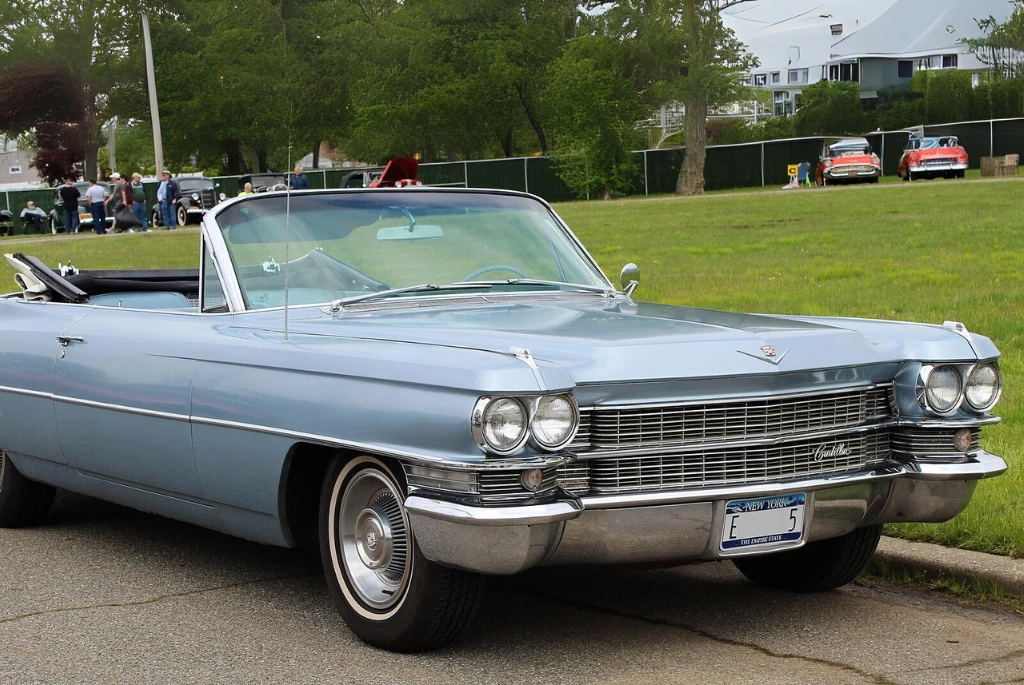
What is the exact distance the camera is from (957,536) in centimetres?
530

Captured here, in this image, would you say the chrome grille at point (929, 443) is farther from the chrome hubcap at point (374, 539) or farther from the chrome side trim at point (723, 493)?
the chrome hubcap at point (374, 539)

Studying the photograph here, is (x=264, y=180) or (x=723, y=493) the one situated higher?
(x=264, y=180)

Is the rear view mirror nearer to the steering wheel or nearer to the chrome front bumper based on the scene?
the steering wheel

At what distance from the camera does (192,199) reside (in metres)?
41.2

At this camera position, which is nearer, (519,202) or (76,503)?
(519,202)

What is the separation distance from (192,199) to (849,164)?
20347 millimetres

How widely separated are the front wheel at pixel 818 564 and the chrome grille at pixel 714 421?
67 cm

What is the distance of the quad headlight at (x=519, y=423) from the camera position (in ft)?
12.4

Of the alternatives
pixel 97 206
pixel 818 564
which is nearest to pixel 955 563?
pixel 818 564

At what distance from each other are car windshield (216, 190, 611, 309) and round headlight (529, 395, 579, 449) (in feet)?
5.11

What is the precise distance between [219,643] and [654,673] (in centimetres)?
141

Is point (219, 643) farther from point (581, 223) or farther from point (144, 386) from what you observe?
point (581, 223)

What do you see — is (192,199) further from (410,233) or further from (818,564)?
(818,564)

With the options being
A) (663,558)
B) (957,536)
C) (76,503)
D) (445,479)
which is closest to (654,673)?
(663,558)
